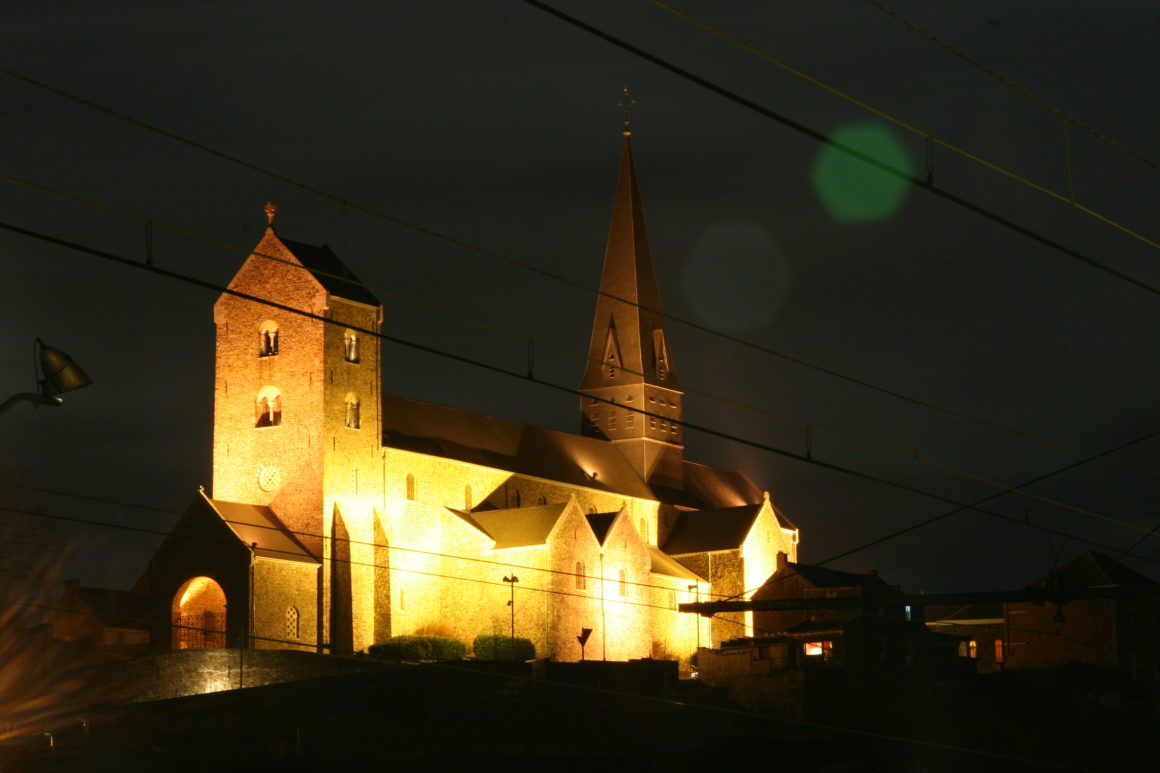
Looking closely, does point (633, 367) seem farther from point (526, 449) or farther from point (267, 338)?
point (267, 338)

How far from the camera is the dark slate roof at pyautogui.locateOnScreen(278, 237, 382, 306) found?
57.7 meters

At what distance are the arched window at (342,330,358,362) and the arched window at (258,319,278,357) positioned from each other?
2.28m

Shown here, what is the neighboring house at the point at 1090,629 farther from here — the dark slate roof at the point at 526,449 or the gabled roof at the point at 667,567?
the dark slate roof at the point at 526,449

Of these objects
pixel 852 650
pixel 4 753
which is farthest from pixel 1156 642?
pixel 4 753

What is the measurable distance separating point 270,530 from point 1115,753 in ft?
87.9

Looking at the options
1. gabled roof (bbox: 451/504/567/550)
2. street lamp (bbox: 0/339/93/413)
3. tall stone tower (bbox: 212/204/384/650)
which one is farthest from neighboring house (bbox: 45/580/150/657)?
street lamp (bbox: 0/339/93/413)

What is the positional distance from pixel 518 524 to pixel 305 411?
9745 millimetres

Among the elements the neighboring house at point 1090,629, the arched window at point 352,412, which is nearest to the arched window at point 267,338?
the arched window at point 352,412

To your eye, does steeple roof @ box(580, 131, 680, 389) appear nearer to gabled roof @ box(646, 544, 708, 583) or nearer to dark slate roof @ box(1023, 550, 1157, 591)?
gabled roof @ box(646, 544, 708, 583)

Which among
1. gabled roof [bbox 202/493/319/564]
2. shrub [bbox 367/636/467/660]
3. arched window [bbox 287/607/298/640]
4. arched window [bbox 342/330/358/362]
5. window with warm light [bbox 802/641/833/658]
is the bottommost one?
window with warm light [bbox 802/641/833/658]

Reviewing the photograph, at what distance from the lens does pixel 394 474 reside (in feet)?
198

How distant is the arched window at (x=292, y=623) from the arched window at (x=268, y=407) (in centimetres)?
677

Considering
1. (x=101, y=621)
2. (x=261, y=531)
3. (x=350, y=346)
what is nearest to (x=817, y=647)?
(x=350, y=346)

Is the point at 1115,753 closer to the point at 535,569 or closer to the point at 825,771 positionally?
the point at 825,771
